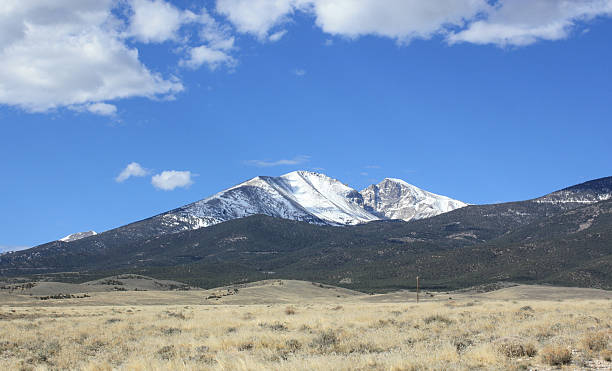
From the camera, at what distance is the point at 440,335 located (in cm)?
2502

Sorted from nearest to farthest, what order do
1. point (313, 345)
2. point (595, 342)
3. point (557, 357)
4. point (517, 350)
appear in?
point (557, 357) < point (517, 350) < point (595, 342) < point (313, 345)

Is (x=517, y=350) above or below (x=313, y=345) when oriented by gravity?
above

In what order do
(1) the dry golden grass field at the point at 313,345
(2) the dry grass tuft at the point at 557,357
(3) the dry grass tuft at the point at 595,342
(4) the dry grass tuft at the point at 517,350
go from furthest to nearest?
(3) the dry grass tuft at the point at 595,342 < (4) the dry grass tuft at the point at 517,350 < (1) the dry golden grass field at the point at 313,345 < (2) the dry grass tuft at the point at 557,357

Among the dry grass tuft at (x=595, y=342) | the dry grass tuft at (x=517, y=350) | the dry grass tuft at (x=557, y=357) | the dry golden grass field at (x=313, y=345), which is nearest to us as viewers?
the dry grass tuft at (x=557, y=357)

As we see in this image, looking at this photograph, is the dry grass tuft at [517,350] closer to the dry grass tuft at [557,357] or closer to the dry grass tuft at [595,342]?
the dry grass tuft at [557,357]

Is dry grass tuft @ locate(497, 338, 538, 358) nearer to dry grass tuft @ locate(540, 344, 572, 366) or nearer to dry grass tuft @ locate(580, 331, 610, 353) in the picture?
dry grass tuft @ locate(540, 344, 572, 366)

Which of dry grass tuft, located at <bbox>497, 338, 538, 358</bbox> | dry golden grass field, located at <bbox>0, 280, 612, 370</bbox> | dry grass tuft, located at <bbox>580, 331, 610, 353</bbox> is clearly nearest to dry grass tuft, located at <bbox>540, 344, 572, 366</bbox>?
dry golden grass field, located at <bbox>0, 280, 612, 370</bbox>

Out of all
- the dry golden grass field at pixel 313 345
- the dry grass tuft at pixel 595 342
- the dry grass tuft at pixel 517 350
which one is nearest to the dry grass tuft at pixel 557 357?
the dry golden grass field at pixel 313 345

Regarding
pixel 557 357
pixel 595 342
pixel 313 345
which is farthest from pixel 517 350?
pixel 313 345

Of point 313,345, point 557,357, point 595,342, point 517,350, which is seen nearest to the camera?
point 557,357

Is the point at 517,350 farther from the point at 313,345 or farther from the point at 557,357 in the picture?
the point at 313,345

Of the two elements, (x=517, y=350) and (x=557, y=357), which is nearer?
(x=557, y=357)

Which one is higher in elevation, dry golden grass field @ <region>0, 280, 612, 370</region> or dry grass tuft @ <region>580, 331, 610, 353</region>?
dry grass tuft @ <region>580, 331, 610, 353</region>

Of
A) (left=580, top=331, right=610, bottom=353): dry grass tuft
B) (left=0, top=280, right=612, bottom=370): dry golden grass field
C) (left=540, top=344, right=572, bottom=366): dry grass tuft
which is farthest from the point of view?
(left=580, top=331, right=610, bottom=353): dry grass tuft
